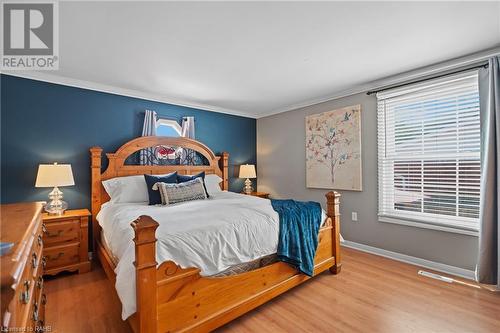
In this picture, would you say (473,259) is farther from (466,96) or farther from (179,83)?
(179,83)

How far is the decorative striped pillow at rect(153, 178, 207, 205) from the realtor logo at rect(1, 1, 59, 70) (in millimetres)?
1695

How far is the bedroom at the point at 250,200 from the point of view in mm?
1672

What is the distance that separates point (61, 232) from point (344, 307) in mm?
2962

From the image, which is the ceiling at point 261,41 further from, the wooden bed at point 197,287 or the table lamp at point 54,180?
the wooden bed at point 197,287

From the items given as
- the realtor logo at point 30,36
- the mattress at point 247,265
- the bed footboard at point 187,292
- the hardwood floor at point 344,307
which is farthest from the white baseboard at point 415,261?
the realtor logo at point 30,36

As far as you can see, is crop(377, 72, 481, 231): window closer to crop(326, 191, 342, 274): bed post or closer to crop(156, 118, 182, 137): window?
crop(326, 191, 342, 274): bed post

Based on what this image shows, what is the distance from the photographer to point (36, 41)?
2113 millimetres

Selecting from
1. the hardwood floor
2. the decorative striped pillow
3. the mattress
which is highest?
the decorative striped pillow

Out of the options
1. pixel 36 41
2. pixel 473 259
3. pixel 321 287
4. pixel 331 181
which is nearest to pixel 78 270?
pixel 36 41

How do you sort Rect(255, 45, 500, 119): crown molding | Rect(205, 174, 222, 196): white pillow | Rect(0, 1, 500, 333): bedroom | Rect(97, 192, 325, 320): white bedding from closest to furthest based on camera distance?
Rect(97, 192, 325, 320): white bedding, Rect(0, 1, 500, 333): bedroom, Rect(255, 45, 500, 119): crown molding, Rect(205, 174, 222, 196): white pillow

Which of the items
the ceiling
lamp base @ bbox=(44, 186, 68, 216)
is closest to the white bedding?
lamp base @ bbox=(44, 186, 68, 216)

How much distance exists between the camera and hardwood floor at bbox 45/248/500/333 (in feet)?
5.79

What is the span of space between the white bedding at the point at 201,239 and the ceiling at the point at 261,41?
1562mm

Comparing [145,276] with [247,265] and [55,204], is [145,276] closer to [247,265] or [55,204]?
[247,265]
